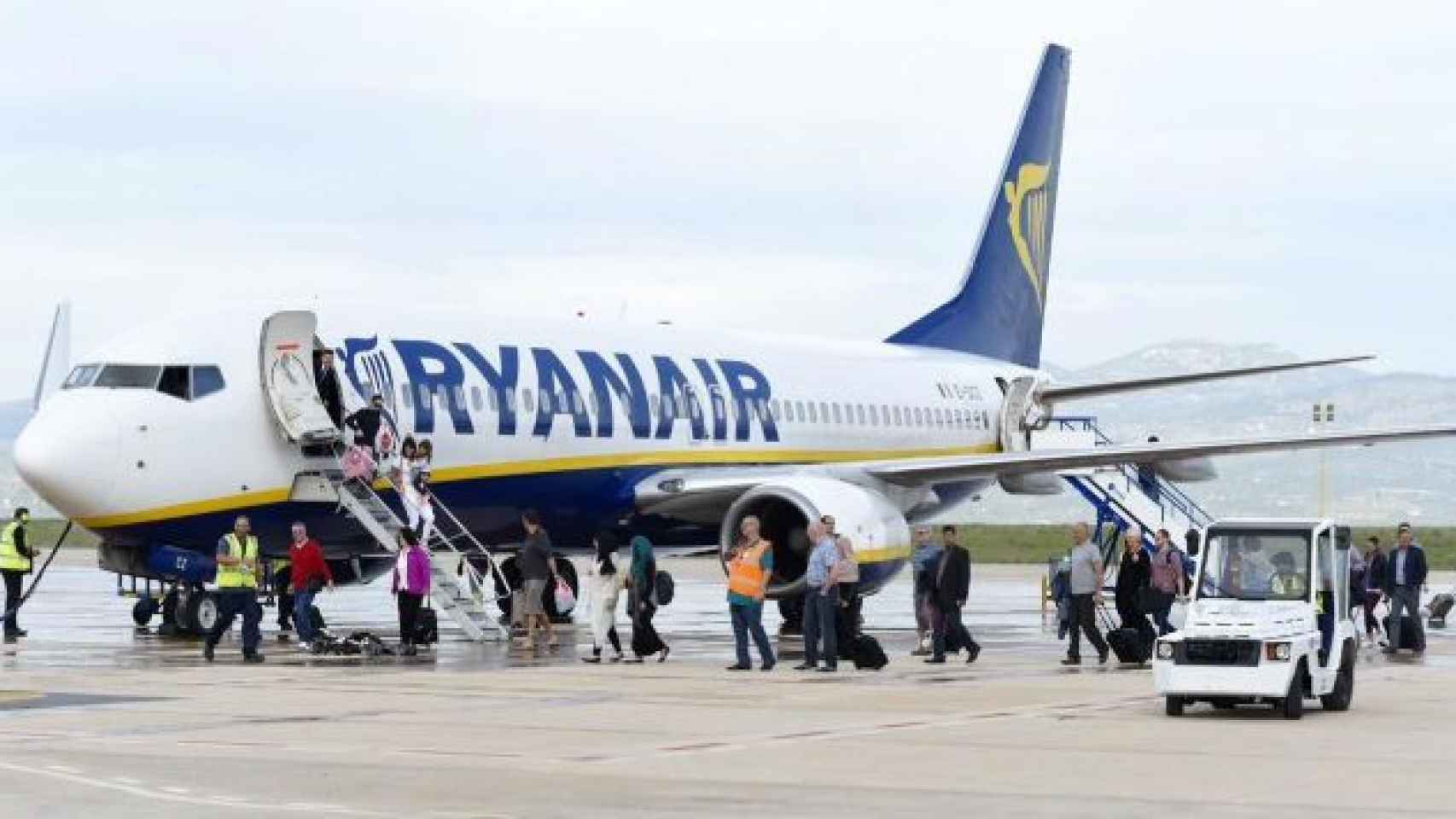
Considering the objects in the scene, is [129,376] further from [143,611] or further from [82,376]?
[143,611]

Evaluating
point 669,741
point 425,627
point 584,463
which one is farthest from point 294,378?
point 669,741

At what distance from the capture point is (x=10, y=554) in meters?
34.6

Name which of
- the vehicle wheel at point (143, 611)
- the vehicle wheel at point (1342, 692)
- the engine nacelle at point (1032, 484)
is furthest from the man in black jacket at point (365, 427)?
the engine nacelle at point (1032, 484)

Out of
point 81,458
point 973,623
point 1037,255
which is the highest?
point 1037,255

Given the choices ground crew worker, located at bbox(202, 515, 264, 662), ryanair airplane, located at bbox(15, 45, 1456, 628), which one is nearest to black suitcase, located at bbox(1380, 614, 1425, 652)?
ryanair airplane, located at bbox(15, 45, 1456, 628)

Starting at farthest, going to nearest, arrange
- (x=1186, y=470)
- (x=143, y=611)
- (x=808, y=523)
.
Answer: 1. (x=1186, y=470)
2. (x=143, y=611)
3. (x=808, y=523)

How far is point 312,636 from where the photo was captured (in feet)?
98.8

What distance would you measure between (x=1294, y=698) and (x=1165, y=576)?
8.52 metres

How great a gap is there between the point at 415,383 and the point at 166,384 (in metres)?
3.17

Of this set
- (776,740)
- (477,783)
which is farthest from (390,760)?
(776,740)

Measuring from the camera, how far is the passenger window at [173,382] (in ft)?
101

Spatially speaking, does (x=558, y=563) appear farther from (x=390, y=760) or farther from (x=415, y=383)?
(x=390, y=760)

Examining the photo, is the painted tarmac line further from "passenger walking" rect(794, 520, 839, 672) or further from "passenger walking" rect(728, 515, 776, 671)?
"passenger walking" rect(794, 520, 839, 672)

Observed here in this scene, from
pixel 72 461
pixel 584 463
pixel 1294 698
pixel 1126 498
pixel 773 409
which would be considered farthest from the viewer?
pixel 1126 498
